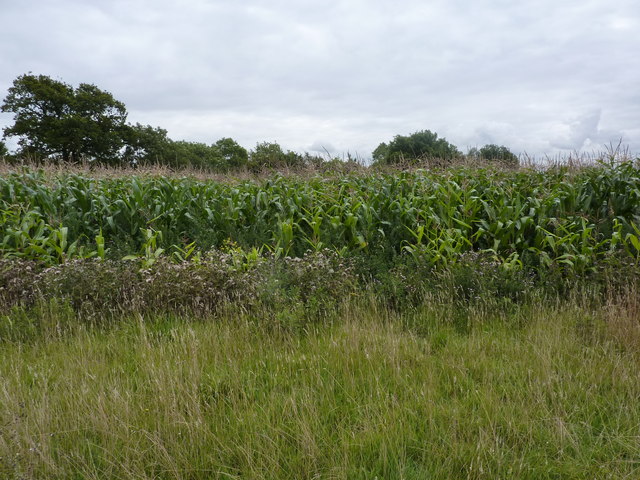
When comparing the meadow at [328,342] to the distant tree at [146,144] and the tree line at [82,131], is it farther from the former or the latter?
the distant tree at [146,144]

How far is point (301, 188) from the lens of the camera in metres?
8.37

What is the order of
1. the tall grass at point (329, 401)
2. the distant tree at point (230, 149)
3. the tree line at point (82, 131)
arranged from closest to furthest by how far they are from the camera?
the tall grass at point (329, 401), the tree line at point (82, 131), the distant tree at point (230, 149)

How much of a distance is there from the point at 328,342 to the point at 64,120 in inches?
1745

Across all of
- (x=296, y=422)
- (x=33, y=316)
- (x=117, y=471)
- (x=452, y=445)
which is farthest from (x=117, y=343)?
(x=452, y=445)

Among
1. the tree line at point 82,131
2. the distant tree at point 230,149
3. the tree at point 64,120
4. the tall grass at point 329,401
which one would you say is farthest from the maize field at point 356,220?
the distant tree at point 230,149

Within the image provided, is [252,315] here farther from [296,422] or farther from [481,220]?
[481,220]

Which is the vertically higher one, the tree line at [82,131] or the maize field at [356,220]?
the tree line at [82,131]

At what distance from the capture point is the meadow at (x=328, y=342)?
8.29 feet

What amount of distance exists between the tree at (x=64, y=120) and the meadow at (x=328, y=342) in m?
38.2

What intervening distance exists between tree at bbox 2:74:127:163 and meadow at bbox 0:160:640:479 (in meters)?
38.2

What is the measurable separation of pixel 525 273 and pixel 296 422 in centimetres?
388

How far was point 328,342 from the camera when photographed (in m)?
3.86

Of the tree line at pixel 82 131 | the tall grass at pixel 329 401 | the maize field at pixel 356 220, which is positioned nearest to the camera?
the tall grass at pixel 329 401

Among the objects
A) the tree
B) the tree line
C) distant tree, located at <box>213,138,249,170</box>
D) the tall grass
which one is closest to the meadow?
the tall grass
